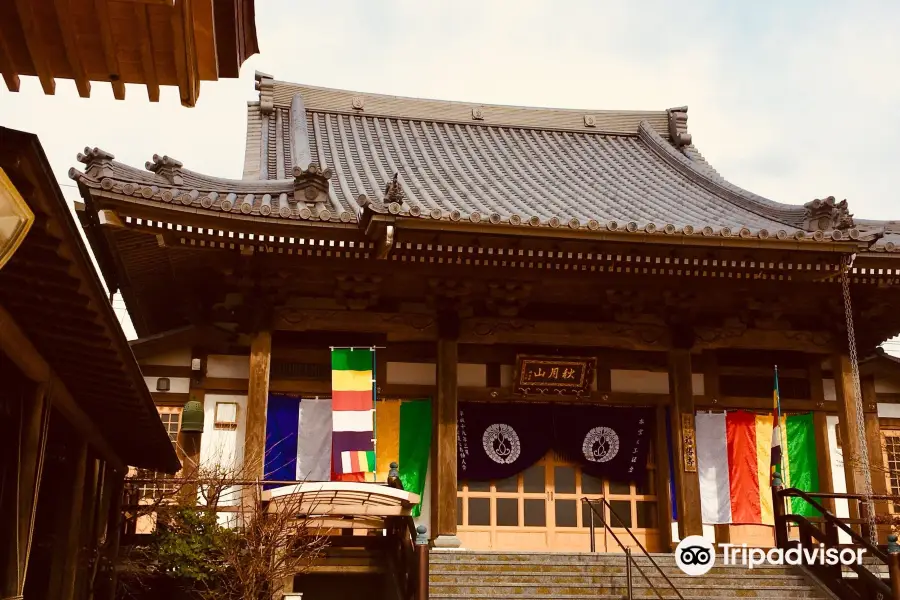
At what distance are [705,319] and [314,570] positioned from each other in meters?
6.22

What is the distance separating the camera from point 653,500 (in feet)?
42.7

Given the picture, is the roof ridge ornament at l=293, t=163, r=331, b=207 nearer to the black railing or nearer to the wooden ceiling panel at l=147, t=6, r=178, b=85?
the wooden ceiling panel at l=147, t=6, r=178, b=85

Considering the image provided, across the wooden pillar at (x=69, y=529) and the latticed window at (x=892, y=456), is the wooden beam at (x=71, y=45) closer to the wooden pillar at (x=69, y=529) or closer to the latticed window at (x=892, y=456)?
the wooden pillar at (x=69, y=529)

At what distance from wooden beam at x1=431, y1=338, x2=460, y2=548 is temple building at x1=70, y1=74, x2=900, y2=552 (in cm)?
3

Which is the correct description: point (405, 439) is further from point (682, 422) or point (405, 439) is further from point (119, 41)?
point (119, 41)

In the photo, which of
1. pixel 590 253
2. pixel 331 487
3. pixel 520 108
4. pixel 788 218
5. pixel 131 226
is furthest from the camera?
pixel 520 108

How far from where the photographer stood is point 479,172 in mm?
16531

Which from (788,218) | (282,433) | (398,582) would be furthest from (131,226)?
(788,218)

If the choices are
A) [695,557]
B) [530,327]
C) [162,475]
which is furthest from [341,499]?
[695,557]

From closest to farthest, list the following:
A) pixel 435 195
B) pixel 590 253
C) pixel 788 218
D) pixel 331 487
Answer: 1. pixel 331 487
2. pixel 590 253
3. pixel 788 218
4. pixel 435 195

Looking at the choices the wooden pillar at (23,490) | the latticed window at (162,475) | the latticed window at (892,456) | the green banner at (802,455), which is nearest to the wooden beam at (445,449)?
the latticed window at (162,475)

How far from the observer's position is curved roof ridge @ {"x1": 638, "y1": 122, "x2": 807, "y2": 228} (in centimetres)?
1289

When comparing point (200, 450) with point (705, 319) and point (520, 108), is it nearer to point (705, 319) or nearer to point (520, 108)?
point (705, 319)

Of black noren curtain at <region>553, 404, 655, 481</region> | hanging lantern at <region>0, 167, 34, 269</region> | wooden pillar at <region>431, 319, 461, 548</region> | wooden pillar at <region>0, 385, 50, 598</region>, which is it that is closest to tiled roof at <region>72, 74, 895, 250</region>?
wooden pillar at <region>431, 319, 461, 548</region>
